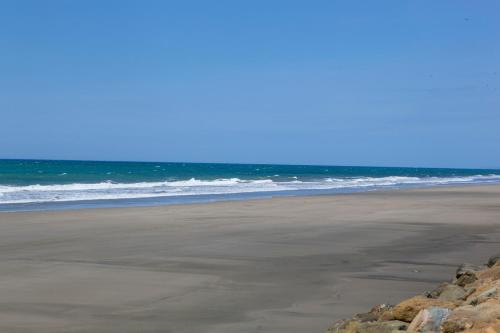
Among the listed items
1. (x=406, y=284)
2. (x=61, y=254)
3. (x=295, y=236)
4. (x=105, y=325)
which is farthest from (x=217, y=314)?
(x=295, y=236)

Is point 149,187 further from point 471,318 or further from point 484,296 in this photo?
point 471,318

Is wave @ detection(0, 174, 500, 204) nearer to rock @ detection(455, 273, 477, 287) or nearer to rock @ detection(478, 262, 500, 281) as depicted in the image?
rock @ detection(455, 273, 477, 287)

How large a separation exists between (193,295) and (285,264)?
9.35 feet

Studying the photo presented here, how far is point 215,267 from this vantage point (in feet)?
34.2

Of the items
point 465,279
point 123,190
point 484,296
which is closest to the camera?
point 484,296

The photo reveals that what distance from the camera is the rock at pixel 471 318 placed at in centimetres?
493

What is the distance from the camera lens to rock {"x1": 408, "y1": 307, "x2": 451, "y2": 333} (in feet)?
16.8

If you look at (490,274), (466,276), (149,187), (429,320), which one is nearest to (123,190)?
(149,187)

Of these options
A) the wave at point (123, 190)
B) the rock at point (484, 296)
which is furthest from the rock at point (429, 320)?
the wave at point (123, 190)

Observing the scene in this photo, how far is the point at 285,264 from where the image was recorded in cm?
1083

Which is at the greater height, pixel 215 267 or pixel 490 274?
pixel 490 274

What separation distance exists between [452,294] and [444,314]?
1909mm

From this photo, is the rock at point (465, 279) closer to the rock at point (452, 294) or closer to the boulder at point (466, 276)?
the boulder at point (466, 276)

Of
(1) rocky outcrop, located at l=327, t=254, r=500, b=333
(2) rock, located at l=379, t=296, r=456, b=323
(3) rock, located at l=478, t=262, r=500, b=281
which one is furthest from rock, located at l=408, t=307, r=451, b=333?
(3) rock, located at l=478, t=262, r=500, b=281
